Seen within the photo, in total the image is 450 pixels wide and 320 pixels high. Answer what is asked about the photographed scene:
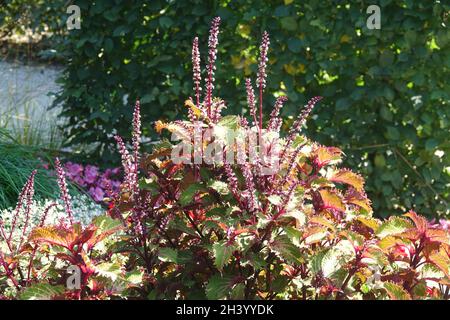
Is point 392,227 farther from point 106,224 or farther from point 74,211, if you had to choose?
point 74,211

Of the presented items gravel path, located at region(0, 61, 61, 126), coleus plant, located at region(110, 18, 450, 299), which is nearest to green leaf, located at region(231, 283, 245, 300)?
coleus plant, located at region(110, 18, 450, 299)

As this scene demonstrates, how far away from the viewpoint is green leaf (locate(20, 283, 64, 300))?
6.35ft

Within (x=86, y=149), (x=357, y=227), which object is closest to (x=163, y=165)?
(x=357, y=227)

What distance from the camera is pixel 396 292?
6.48ft

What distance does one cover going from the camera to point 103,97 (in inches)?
184

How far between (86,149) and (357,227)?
312 cm

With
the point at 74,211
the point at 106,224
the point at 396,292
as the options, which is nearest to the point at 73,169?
the point at 74,211

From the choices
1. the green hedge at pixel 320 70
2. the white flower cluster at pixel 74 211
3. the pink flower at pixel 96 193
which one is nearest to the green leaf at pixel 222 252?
the white flower cluster at pixel 74 211

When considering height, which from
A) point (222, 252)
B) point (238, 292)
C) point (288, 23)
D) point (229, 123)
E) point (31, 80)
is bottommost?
point (238, 292)

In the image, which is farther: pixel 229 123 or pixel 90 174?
pixel 90 174

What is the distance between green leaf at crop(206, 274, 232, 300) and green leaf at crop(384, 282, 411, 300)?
0.42 meters

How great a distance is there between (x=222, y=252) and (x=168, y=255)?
185 mm

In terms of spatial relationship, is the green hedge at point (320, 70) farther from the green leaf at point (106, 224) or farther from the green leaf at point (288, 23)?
the green leaf at point (106, 224)
